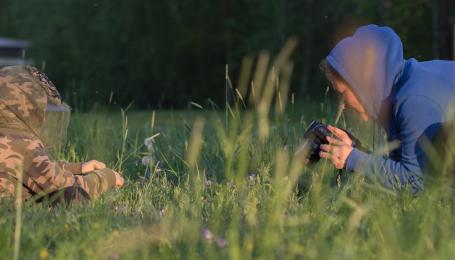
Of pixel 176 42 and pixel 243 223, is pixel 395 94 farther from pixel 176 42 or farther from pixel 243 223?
pixel 176 42

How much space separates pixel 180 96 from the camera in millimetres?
28969

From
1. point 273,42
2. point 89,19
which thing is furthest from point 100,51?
point 273,42

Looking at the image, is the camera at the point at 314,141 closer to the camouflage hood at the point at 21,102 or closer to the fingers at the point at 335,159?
the fingers at the point at 335,159

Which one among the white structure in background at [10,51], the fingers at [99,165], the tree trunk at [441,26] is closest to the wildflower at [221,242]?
the fingers at [99,165]

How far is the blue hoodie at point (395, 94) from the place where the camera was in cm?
384

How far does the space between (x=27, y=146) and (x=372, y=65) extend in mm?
1762

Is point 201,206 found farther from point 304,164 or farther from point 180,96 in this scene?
point 180,96

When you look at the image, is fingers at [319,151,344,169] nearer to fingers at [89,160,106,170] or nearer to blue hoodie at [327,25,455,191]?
blue hoodie at [327,25,455,191]

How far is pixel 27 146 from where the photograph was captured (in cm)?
413

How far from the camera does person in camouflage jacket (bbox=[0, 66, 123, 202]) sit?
4.11m

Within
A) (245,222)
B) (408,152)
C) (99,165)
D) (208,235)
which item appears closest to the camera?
(208,235)

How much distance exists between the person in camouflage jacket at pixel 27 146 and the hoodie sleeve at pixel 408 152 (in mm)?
1418

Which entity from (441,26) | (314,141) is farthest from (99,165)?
(441,26)

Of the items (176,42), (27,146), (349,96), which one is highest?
(349,96)
